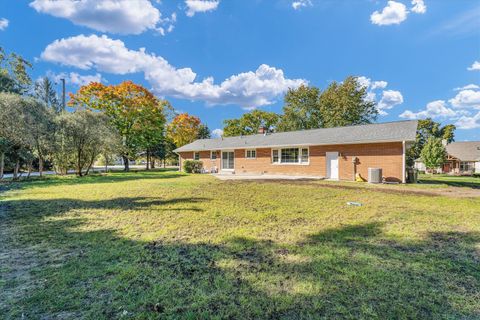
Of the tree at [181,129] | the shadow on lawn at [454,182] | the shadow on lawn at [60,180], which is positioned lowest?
the shadow on lawn at [454,182]

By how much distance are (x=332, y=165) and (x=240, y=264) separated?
14.2 m

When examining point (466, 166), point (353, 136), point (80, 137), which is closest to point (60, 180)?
point (80, 137)

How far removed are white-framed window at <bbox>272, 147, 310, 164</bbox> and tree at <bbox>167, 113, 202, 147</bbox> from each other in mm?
23967

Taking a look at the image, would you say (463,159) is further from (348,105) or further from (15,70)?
(15,70)

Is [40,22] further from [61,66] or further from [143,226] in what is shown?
[143,226]

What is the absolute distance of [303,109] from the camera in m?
37.4

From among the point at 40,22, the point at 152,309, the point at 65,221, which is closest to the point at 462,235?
the point at 152,309

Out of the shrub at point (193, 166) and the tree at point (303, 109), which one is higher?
the tree at point (303, 109)

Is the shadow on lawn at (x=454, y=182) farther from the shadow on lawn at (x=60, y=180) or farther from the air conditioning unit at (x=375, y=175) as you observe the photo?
the shadow on lawn at (x=60, y=180)

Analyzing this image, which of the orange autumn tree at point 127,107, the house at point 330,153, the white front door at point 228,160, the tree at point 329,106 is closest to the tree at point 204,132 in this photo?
the orange autumn tree at point 127,107

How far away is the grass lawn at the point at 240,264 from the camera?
2322 millimetres

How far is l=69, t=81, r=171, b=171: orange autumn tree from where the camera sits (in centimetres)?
2744

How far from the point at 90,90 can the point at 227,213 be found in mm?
29194

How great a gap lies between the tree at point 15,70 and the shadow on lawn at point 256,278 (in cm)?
2875
